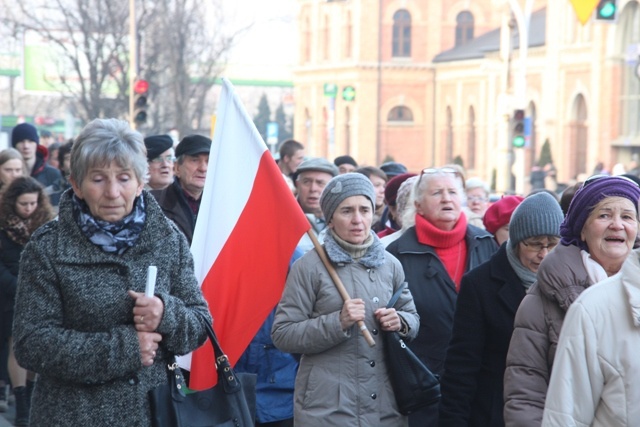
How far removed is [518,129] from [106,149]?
2553cm

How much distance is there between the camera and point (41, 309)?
4391 mm

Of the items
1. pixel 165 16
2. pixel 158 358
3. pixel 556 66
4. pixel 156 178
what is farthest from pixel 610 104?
pixel 158 358

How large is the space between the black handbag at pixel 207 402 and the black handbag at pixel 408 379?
50.7 inches

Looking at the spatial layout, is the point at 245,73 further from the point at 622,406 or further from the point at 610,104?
the point at 622,406

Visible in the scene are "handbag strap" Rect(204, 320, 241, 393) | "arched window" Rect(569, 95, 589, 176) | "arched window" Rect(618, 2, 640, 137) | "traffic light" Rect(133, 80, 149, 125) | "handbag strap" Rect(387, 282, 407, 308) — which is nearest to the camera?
"handbag strap" Rect(204, 320, 241, 393)

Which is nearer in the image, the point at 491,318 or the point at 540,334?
the point at 540,334

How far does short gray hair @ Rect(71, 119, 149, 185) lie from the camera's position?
4.52 metres

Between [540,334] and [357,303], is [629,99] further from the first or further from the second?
[540,334]

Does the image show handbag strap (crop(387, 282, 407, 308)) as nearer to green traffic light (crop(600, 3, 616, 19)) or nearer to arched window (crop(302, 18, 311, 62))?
green traffic light (crop(600, 3, 616, 19))

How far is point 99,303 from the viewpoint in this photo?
14.4 ft

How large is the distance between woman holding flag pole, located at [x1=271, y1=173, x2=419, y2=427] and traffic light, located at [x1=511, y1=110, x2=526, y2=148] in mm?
23506

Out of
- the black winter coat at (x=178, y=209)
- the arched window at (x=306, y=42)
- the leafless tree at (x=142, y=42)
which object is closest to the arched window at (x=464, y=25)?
the arched window at (x=306, y=42)

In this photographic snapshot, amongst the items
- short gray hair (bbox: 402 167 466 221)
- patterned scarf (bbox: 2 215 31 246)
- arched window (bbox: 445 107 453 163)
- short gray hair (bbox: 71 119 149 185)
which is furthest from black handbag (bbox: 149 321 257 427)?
arched window (bbox: 445 107 453 163)

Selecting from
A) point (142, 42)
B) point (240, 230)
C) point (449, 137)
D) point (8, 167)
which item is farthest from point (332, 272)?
point (449, 137)
